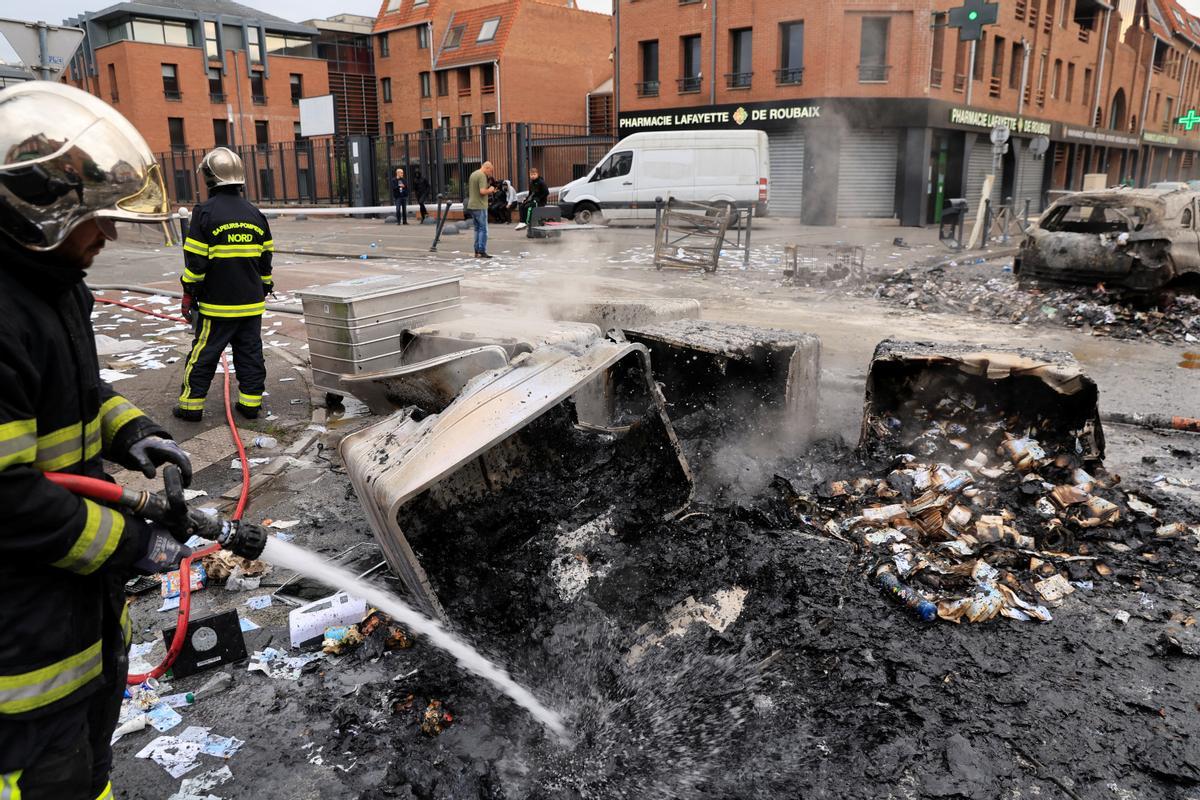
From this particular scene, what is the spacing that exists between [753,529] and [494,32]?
38.6m

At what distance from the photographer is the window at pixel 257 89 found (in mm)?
45312

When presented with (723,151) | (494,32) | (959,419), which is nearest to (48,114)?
(959,419)

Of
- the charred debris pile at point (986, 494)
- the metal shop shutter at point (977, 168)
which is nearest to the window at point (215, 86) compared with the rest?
the metal shop shutter at point (977, 168)

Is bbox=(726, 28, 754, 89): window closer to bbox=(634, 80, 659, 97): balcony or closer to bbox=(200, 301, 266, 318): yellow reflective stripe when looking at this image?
bbox=(634, 80, 659, 97): balcony

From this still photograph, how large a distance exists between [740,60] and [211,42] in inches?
1185

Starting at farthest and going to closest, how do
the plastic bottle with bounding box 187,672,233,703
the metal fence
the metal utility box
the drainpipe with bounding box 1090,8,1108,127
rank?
the drainpipe with bounding box 1090,8,1108,127 < the metal fence < the metal utility box < the plastic bottle with bounding box 187,672,233,703

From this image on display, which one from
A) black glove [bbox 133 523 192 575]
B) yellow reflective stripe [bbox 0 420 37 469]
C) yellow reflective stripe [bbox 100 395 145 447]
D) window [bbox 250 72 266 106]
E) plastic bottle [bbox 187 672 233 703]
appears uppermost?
window [bbox 250 72 266 106]

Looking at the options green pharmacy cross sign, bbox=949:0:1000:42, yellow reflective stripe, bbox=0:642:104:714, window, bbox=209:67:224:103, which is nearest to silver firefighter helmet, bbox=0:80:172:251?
yellow reflective stripe, bbox=0:642:104:714

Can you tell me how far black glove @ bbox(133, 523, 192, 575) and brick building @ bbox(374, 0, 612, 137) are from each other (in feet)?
126

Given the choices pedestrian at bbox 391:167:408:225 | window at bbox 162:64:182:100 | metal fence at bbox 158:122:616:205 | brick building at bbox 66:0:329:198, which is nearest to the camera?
pedestrian at bbox 391:167:408:225

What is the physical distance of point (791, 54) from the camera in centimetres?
2734

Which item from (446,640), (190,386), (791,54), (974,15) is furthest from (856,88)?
(446,640)

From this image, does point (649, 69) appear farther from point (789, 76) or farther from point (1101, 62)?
point (1101, 62)

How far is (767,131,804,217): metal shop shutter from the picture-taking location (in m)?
27.9
